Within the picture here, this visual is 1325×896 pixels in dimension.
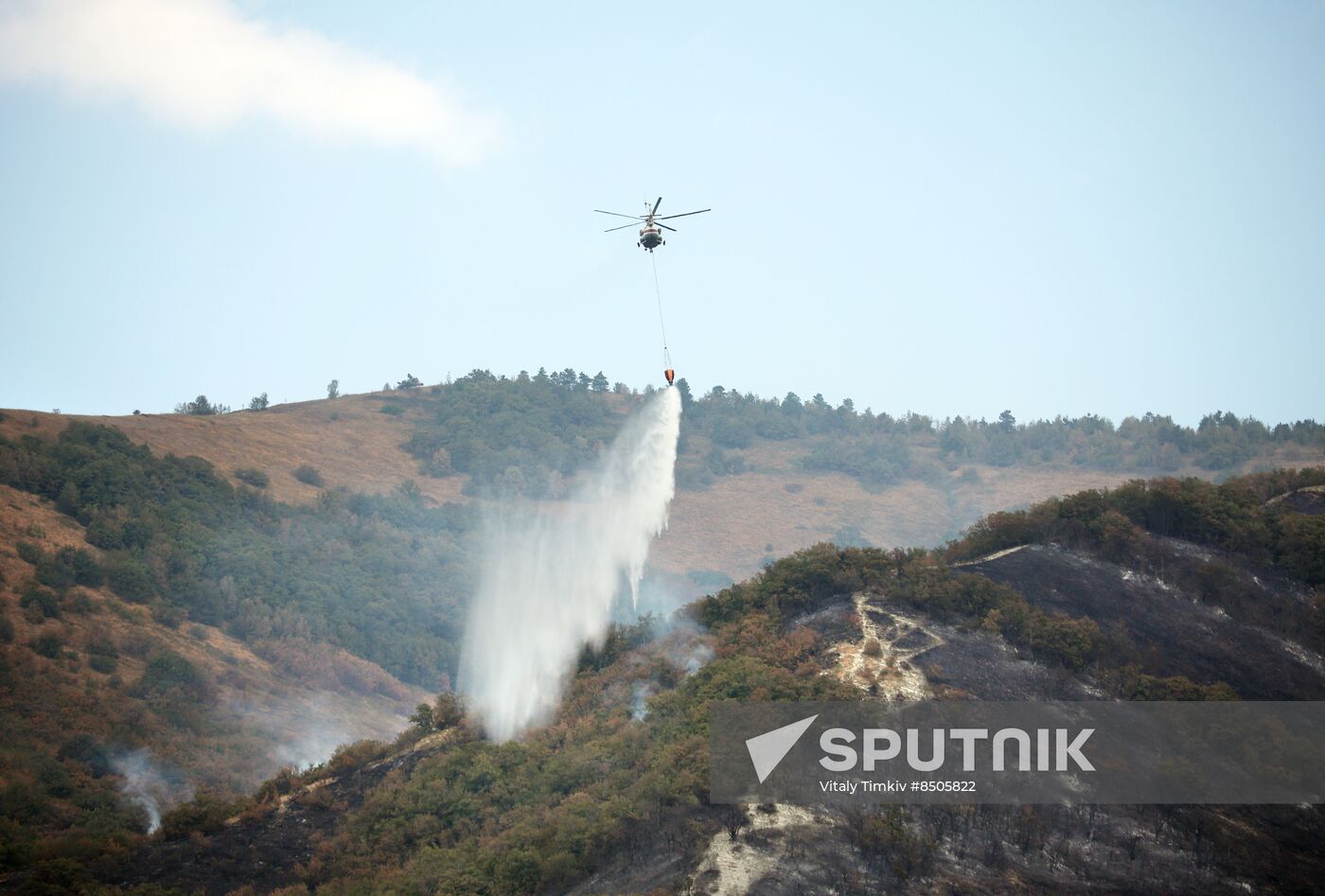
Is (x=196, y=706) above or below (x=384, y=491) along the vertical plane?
below

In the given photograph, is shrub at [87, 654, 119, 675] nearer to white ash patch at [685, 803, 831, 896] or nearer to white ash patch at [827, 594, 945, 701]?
white ash patch at [827, 594, 945, 701]

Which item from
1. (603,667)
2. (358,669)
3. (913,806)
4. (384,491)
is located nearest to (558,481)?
(384,491)

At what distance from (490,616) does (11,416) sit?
6666 cm

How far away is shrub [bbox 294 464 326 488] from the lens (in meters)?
158

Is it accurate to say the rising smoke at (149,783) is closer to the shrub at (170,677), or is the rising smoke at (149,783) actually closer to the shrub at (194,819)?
the shrub at (170,677)

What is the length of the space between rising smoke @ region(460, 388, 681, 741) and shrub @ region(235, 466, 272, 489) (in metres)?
58.2

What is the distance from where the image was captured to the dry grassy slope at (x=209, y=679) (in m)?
82.0

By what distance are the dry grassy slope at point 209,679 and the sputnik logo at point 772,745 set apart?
4891 centimetres

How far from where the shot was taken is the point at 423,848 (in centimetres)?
5250

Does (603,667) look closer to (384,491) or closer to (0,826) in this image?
(0,826)

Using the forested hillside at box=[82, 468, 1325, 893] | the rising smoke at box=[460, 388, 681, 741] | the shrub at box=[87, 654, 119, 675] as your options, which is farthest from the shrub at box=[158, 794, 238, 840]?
the shrub at box=[87, 654, 119, 675]

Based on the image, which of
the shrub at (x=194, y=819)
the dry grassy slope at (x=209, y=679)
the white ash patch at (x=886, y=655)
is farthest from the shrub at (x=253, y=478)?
the white ash patch at (x=886, y=655)

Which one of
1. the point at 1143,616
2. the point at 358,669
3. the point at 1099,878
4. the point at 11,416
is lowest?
the point at 358,669

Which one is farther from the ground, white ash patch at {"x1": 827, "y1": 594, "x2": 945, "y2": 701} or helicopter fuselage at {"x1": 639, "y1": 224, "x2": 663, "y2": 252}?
helicopter fuselage at {"x1": 639, "y1": 224, "x2": 663, "y2": 252}
